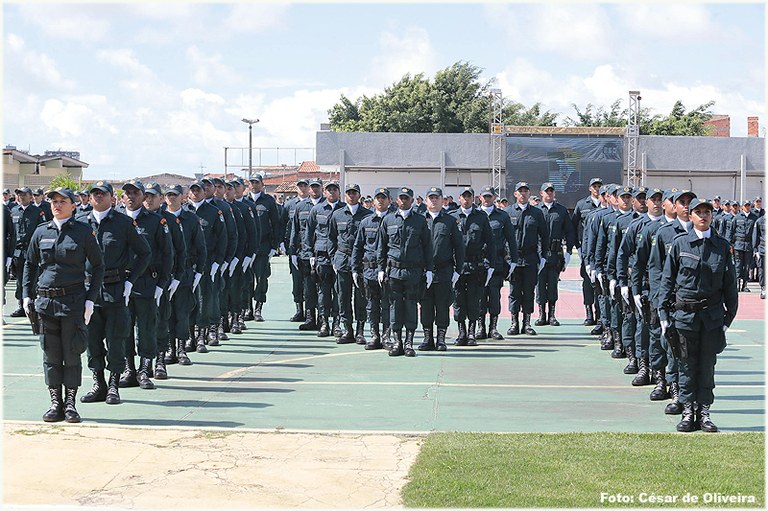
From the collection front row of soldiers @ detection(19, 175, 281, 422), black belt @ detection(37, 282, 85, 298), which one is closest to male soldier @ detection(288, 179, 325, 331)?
front row of soldiers @ detection(19, 175, 281, 422)

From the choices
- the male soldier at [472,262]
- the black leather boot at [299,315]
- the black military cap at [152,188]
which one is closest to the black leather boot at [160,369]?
the black military cap at [152,188]

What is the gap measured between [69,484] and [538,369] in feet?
23.2

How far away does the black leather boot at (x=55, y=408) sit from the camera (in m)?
9.89

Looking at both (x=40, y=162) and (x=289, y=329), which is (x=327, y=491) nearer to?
(x=289, y=329)

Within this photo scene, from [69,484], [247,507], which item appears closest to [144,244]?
[69,484]

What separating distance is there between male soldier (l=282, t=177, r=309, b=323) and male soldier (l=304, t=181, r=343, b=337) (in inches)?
34.3

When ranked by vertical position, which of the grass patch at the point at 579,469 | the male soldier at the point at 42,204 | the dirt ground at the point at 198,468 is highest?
the male soldier at the point at 42,204

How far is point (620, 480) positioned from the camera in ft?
24.8

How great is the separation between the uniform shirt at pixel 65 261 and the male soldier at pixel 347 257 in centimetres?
575

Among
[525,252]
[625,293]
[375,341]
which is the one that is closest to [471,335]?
[375,341]

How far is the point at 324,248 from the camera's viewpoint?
16.2 meters

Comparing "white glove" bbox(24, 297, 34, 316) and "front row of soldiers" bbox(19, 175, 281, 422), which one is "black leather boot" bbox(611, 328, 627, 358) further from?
"white glove" bbox(24, 297, 34, 316)

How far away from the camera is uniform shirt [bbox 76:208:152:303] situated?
11.0 m

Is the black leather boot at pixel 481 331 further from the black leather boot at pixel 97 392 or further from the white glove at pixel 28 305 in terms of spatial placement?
the white glove at pixel 28 305
